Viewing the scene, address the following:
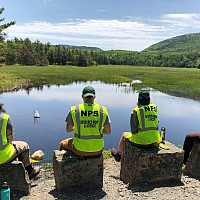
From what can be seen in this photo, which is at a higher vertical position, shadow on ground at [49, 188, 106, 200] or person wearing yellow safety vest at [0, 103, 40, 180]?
person wearing yellow safety vest at [0, 103, 40, 180]

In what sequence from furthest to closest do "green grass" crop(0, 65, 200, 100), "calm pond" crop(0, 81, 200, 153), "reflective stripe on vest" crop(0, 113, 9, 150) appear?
"green grass" crop(0, 65, 200, 100)
"calm pond" crop(0, 81, 200, 153)
"reflective stripe on vest" crop(0, 113, 9, 150)

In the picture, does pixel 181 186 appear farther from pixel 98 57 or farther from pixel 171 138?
pixel 98 57

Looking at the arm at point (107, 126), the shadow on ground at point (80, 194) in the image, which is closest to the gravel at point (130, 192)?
the shadow on ground at point (80, 194)

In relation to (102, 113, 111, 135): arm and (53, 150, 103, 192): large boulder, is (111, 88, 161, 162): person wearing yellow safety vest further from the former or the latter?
(53, 150, 103, 192): large boulder

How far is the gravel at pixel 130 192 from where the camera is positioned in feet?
15.1

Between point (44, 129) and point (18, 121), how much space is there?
2932 millimetres

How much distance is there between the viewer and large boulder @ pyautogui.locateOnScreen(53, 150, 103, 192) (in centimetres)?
475

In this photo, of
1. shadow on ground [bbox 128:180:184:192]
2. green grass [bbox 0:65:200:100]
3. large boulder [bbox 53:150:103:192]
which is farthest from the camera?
green grass [bbox 0:65:200:100]

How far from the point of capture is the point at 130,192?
4.86 metres

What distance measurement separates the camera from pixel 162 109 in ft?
75.3

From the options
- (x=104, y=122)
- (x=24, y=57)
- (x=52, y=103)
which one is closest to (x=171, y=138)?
(x=104, y=122)

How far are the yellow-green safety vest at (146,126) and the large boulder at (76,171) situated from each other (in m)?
1.01

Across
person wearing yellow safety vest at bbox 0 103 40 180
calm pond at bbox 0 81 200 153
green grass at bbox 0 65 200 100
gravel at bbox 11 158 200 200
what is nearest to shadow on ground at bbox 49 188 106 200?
gravel at bbox 11 158 200 200

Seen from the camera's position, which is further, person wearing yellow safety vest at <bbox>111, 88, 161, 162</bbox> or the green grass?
the green grass
